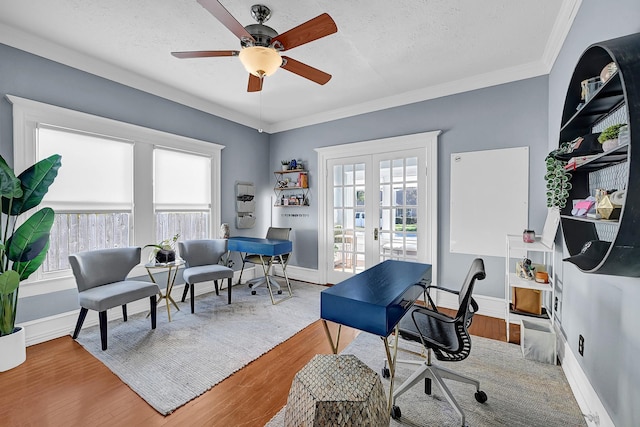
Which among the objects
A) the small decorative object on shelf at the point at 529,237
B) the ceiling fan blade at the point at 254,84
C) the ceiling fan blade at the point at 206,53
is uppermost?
the ceiling fan blade at the point at 254,84

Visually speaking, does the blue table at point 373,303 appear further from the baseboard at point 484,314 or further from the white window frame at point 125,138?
the white window frame at point 125,138

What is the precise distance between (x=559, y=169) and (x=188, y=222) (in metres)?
4.12

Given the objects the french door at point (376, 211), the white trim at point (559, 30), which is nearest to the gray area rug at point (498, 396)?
the french door at point (376, 211)

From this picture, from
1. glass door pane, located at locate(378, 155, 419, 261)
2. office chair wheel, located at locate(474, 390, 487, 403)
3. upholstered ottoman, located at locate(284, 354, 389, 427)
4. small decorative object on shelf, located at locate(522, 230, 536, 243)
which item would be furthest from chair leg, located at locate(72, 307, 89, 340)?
small decorative object on shelf, located at locate(522, 230, 536, 243)

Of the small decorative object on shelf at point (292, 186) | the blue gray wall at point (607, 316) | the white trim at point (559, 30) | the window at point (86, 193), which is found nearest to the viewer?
the blue gray wall at point (607, 316)

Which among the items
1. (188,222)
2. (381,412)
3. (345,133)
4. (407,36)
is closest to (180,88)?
(188,222)

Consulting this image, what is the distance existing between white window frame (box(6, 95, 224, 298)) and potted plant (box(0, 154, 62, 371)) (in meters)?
0.35

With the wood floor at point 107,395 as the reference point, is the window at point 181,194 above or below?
above

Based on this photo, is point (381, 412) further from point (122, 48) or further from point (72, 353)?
point (122, 48)

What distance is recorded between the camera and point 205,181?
4.18 metres

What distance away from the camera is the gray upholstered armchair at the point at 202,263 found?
3283 millimetres

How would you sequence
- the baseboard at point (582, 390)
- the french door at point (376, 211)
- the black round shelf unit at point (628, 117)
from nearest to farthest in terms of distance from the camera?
1. the black round shelf unit at point (628, 117)
2. the baseboard at point (582, 390)
3. the french door at point (376, 211)

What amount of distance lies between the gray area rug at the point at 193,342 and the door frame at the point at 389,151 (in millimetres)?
1141

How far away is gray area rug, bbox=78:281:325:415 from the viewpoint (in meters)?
2.02
